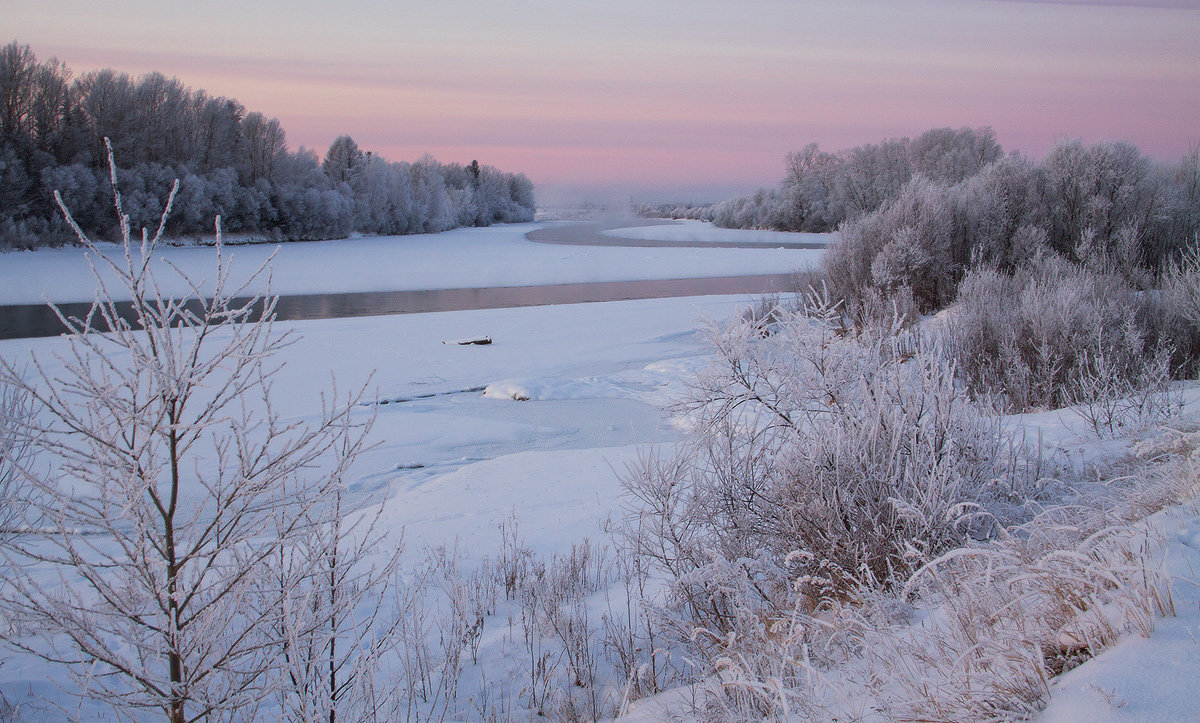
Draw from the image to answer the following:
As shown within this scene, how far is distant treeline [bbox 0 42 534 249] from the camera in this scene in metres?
33.0

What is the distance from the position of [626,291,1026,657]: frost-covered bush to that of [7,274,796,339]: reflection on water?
53.3 feet

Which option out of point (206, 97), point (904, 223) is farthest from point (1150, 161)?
point (206, 97)

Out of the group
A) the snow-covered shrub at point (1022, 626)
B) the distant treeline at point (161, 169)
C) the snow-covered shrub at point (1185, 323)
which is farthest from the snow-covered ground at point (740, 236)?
the snow-covered shrub at point (1022, 626)

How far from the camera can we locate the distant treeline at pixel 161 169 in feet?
108

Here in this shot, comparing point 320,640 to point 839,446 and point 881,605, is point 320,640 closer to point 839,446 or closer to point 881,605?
point 881,605

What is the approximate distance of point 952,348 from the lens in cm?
966

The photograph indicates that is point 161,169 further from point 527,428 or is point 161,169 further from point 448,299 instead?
point 527,428

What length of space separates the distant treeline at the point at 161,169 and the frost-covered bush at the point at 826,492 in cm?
3170

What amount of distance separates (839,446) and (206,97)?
5407 centimetres

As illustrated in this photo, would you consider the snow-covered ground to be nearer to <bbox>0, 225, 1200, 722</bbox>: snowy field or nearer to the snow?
<bbox>0, 225, 1200, 722</bbox>: snowy field

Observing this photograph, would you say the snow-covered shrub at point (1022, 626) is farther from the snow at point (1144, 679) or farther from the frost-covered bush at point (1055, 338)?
the frost-covered bush at point (1055, 338)

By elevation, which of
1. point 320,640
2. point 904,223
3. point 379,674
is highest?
point 904,223


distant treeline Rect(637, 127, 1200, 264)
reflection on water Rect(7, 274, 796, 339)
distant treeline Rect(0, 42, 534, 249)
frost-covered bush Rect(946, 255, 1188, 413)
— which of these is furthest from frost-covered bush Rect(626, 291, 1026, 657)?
distant treeline Rect(0, 42, 534, 249)

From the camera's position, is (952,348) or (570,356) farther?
(570,356)
